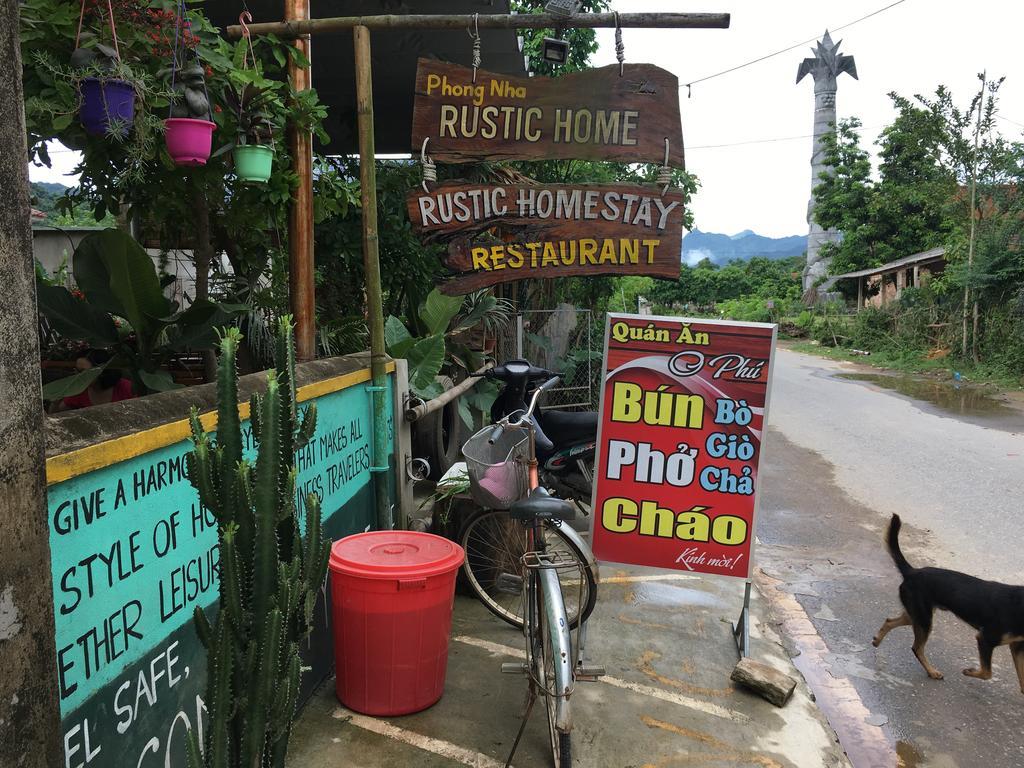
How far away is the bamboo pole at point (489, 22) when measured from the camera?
4.14 meters

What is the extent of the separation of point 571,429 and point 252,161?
124 inches

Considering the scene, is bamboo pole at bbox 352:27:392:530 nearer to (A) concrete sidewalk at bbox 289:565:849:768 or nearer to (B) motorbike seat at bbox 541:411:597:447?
(A) concrete sidewalk at bbox 289:565:849:768

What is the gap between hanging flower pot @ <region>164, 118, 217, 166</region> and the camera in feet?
10.9

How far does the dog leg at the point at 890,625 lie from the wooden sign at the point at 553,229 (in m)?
2.51

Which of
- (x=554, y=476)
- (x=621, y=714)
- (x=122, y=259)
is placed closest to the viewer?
(x=621, y=714)

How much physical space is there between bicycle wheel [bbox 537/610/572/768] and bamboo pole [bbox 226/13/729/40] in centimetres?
320

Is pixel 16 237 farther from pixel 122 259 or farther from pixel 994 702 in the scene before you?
pixel 994 702

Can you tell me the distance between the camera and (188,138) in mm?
3352

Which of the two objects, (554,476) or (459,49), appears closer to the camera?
(554,476)

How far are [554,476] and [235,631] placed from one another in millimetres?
4212

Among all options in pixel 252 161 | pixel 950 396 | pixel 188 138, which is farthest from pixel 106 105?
pixel 950 396

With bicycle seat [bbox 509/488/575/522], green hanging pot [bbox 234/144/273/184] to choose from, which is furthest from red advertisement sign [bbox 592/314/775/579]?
green hanging pot [bbox 234/144/273/184]

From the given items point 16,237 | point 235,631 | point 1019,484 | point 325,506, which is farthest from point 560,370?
point 16,237

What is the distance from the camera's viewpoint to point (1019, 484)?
316 inches
